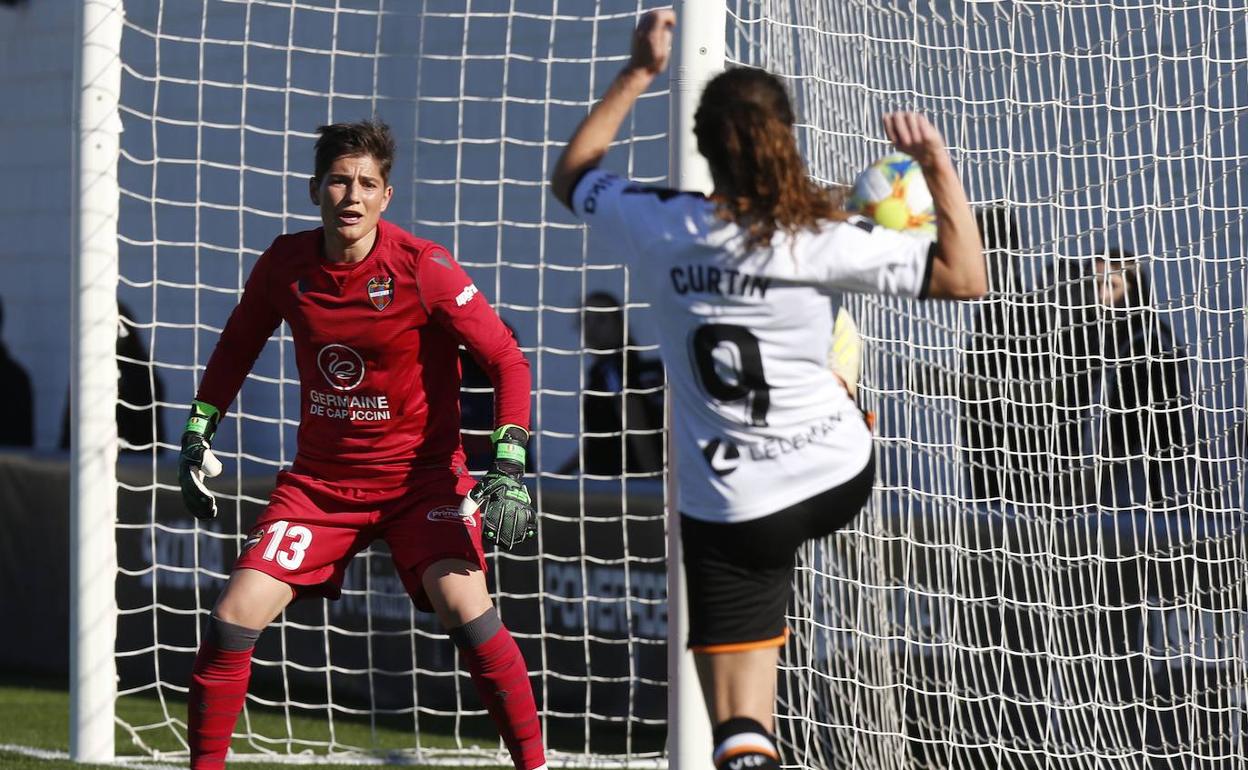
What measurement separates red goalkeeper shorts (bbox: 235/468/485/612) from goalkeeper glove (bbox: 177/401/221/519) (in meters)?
0.21

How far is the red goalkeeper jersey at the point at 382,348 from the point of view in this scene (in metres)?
4.34

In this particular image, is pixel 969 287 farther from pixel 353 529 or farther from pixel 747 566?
pixel 353 529

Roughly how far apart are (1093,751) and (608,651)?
6.79 feet

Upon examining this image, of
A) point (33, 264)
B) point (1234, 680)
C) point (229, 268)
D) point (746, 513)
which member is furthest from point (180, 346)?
point (746, 513)

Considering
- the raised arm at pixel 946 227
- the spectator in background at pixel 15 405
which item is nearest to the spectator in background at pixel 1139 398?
the raised arm at pixel 946 227

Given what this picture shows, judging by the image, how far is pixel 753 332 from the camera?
3107mm

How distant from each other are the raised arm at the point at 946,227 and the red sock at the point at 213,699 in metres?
2.15

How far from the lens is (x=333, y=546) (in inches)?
173

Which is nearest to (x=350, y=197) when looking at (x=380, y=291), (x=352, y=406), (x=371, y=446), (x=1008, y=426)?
(x=380, y=291)

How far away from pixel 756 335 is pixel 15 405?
1034 centimetres

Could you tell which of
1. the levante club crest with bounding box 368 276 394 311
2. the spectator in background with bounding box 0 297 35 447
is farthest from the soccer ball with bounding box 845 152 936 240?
the spectator in background with bounding box 0 297 35 447

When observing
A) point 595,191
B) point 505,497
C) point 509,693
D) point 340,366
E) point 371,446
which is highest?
point 595,191

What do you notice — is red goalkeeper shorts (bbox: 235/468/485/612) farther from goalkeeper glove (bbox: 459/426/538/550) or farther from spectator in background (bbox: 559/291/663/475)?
spectator in background (bbox: 559/291/663/475)

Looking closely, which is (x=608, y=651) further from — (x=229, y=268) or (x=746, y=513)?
(x=229, y=268)
